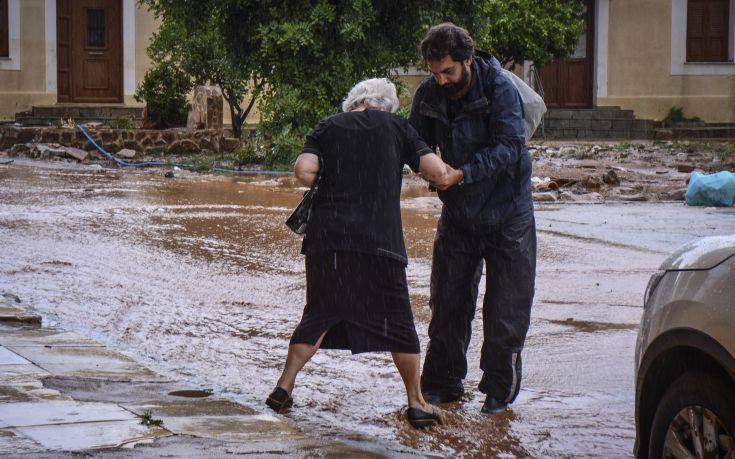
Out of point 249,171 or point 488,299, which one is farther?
point 249,171

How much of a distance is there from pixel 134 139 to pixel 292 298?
579 inches

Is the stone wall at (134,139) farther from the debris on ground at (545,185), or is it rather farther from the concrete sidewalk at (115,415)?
the concrete sidewalk at (115,415)

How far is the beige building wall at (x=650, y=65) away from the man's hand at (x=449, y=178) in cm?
2449

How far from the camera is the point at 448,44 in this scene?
543 centimetres

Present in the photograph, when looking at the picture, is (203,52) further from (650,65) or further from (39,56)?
(650,65)

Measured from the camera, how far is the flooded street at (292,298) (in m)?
5.51

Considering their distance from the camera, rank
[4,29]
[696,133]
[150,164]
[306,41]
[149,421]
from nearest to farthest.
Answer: [149,421], [306,41], [150,164], [4,29], [696,133]

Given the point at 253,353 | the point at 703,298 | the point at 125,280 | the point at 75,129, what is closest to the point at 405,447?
the point at 703,298

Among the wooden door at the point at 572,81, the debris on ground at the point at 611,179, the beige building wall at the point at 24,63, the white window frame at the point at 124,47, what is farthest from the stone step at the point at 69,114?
the debris on ground at the point at 611,179

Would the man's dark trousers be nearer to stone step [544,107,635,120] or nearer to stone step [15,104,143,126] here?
stone step [15,104,143,126]

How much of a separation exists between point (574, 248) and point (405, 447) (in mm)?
6601

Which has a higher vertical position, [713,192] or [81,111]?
[81,111]

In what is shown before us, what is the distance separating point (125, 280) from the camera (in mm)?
9195

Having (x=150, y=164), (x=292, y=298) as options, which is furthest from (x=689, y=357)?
(x=150, y=164)
